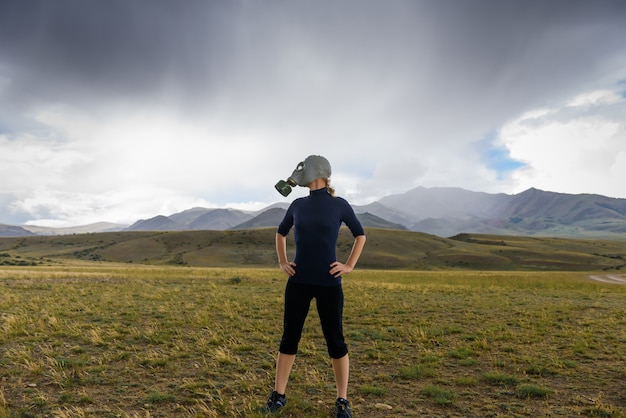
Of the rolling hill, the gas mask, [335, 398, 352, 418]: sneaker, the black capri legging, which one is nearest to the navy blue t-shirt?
the black capri legging

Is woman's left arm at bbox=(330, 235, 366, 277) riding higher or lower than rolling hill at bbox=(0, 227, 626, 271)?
higher

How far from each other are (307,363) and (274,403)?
2656mm

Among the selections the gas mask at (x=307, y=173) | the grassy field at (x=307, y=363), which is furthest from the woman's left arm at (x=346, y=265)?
the grassy field at (x=307, y=363)

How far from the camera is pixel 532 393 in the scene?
6.17 m

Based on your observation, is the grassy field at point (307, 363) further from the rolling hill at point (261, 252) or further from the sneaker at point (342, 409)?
the rolling hill at point (261, 252)

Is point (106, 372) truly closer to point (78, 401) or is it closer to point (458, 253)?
point (78, 401)

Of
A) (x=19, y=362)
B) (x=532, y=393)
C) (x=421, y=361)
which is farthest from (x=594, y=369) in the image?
(x=19, y=362)

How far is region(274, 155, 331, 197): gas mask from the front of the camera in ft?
17.6

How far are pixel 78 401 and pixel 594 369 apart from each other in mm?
9673

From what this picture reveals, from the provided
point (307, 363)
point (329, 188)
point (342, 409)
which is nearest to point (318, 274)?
point (329, 188)

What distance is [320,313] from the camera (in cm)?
527

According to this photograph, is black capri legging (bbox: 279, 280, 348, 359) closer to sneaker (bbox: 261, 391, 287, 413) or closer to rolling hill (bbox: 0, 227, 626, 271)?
sneaker (bbox: 261, 391, 287, 413)

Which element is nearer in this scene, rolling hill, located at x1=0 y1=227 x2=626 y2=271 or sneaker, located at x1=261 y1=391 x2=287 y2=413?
sneaker, located at x1=261 y1=391 x2=287 y2=413

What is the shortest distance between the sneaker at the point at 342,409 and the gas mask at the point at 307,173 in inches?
122
